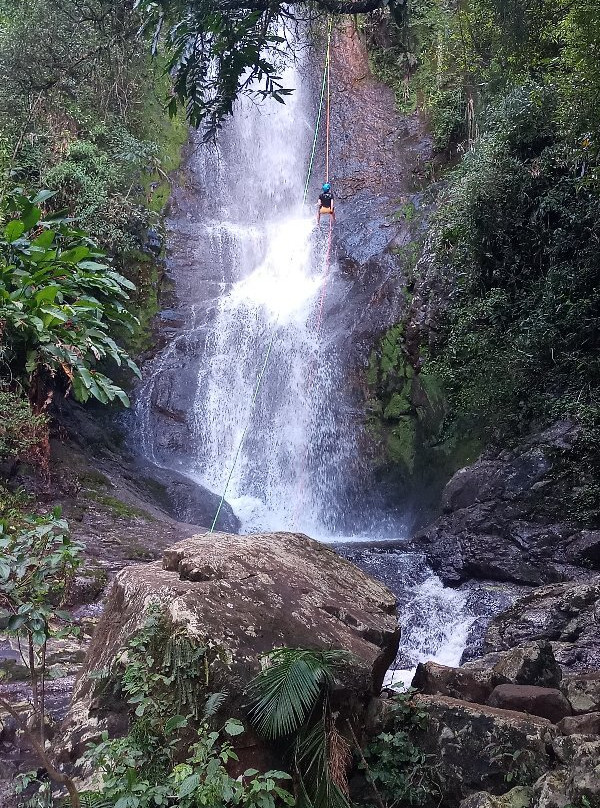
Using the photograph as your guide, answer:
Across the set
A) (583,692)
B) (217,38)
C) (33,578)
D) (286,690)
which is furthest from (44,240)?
(583,692)

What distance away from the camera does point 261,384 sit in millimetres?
12461

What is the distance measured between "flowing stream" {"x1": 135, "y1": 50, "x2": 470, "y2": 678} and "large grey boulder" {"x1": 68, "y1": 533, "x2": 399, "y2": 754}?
412 centimetres

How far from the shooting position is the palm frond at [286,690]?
10.2 feet

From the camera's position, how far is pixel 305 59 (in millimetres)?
19562

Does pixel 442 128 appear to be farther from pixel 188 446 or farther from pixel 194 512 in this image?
pixel 194 512

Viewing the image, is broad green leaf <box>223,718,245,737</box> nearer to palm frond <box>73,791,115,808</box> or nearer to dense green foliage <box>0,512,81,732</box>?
palm frond <box>73,791,115,808</box>

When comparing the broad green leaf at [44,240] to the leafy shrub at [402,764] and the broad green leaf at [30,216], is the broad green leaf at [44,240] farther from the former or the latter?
the leafy shrub at [402,764]

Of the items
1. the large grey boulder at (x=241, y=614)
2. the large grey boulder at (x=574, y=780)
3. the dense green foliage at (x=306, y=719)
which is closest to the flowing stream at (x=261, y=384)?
the large grey boulder at (x=241, y=614)

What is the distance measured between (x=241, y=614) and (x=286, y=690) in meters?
0.49

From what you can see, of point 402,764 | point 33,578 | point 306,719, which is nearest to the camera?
point 33,578

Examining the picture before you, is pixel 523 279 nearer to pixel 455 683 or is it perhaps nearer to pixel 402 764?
pixel 455 683

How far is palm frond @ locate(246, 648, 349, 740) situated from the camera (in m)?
3.12

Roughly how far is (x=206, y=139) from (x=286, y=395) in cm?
793

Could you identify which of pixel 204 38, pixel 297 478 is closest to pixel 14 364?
pixel 297 478
